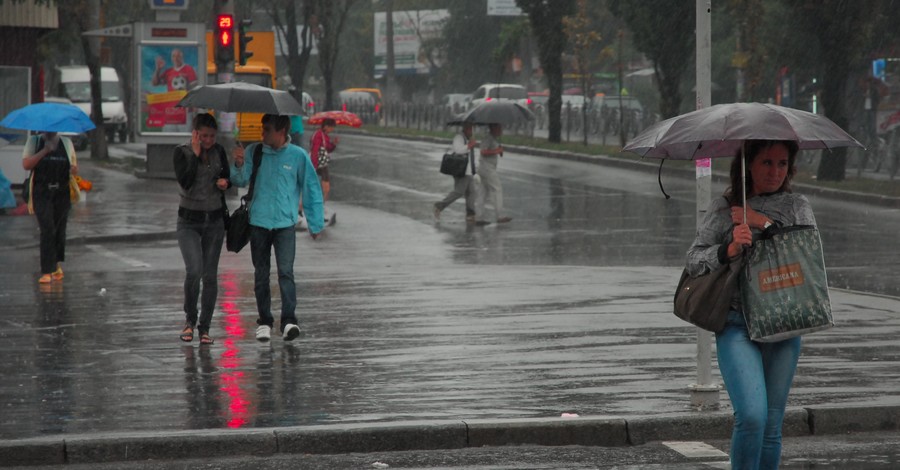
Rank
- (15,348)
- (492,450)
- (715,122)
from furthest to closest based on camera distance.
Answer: (15,348)
(492,450)
(715,122)

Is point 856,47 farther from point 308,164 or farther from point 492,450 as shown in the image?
point 492,450

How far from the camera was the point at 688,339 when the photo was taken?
1122cm

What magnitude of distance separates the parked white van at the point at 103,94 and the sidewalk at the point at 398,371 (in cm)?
3370

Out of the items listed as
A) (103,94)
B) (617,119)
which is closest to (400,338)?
(617,119)

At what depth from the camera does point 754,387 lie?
5.72 meters

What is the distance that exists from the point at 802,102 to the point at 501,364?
3445 cm

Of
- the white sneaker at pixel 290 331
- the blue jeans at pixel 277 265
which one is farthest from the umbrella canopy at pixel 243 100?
the white sneaker at pixel 290 331

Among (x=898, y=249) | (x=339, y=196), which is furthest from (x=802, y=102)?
(x=898, y=249)

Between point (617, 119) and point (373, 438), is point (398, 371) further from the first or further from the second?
point (617, 119)

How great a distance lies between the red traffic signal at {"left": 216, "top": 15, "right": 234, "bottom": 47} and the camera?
2370 centimetres

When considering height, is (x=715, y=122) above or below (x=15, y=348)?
above

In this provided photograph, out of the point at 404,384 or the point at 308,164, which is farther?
the point at 308,164

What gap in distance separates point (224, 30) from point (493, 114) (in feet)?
15.4

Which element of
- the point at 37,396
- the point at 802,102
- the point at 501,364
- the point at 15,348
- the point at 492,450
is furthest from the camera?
the point at 802,102
